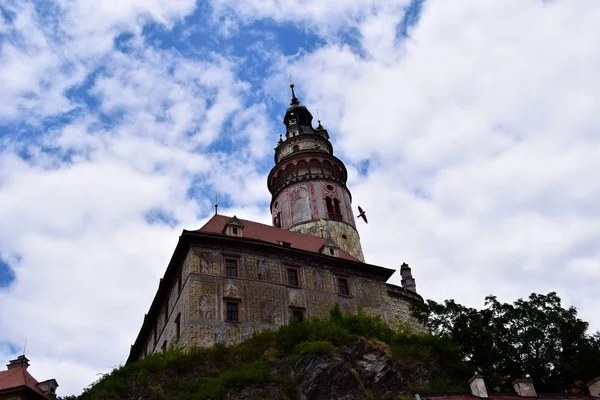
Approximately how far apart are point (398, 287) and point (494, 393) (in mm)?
10969

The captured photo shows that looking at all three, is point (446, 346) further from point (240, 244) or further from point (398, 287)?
point (240, 244)

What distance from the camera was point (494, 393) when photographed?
21.5 metres

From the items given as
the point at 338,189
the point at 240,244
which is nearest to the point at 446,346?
the point at 240,244

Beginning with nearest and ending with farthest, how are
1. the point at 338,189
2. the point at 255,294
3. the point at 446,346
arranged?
the point at 446,346 → the point at 255,294 → the point at 338,189

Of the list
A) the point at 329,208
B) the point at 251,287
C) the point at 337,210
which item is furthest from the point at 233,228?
the point at 337,210

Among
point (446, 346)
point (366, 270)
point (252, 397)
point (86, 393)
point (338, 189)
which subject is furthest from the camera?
point (338, 189)

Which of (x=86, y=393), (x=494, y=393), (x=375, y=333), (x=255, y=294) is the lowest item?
(x=494, y=393)

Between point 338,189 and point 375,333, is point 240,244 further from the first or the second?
point 338,189

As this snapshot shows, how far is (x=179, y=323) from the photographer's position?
86.2 ft

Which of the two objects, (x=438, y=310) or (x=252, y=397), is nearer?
(x=252, y=397)

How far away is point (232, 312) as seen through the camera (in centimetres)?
2595

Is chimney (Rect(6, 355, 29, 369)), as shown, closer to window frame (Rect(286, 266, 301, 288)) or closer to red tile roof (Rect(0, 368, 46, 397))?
red tile roof (Rect(0, 368, 46, 397))

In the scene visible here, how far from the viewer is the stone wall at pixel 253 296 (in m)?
25.2

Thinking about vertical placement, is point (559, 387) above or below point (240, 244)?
below
